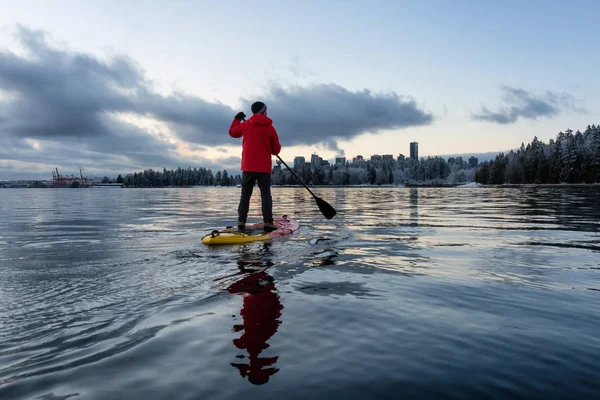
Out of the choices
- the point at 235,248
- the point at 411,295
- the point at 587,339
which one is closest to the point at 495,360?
the point at 587,339

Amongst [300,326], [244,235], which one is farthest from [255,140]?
[300,326]

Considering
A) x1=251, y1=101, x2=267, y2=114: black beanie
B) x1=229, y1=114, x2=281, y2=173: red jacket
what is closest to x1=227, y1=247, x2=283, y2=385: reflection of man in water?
x1=229, y1=114, x2=281, y2=173: red jacket

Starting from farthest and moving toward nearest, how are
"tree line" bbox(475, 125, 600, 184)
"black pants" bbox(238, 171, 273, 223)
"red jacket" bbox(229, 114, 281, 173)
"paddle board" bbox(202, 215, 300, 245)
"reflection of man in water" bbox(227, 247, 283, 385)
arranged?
"tree line" bbox(475, 125, 600, 184), "black pants" bbox(238, 171, 273, 223), "red jacket" bbox(229, 114, 281, 173), "paddle board" bbox(202, 215, 300, 245), "reflection of man in water" bbox(227, 247, 283, 385)

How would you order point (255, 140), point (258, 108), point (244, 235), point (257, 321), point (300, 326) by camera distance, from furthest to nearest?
point (258, 108) < point (255, 140) < point (244, 235) < point (257, 321) < point (300, 326)

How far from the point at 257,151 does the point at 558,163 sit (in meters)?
127

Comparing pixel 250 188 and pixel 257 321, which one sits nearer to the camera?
pixel 257 321

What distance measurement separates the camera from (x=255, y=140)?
9406mm

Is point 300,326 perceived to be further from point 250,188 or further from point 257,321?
point 250,188

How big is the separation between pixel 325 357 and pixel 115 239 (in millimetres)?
8053

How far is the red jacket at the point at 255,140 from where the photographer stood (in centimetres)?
935

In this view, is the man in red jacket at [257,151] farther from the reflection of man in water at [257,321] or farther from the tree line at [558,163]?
the tree line at [558,163]

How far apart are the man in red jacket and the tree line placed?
121447 millimetres

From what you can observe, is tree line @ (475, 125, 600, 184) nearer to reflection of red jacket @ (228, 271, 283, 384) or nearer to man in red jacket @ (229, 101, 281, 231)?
man in red jacket @ (229, 101, 281, 231)

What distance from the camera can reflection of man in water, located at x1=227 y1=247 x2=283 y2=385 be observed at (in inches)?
101
